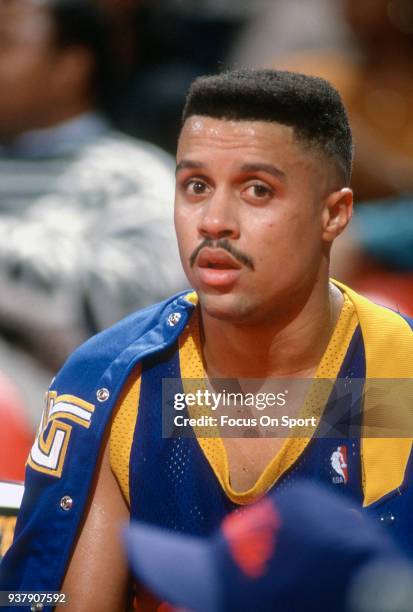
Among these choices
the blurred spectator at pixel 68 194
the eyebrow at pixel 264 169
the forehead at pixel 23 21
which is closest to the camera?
the eyebrow at pixel 264 169

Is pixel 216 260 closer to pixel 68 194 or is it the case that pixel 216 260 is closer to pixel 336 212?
pixel 336 212

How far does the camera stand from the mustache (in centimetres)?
177

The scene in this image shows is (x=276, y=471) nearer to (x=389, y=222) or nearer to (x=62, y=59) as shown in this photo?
(x=389, y=222)

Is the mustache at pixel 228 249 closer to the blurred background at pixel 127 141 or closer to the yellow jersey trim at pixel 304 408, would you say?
the yellow jersey trim at pixel 304 408

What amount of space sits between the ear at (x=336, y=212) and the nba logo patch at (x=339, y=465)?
31 centimetres

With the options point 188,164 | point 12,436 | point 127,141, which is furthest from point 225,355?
point 127,141

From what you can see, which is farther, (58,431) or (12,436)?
(12,436)

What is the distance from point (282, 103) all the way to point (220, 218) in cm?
18

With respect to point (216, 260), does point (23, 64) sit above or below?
above

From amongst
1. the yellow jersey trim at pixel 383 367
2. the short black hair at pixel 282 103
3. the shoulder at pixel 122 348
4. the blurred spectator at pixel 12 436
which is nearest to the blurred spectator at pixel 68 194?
the blurred spectator at pixel 12 436

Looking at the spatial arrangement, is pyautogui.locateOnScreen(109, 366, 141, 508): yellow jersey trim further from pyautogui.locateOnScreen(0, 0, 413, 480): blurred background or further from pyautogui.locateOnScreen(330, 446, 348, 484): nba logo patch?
pyautogui.locateOnScreen(0, 0, 413, 480): blurred background

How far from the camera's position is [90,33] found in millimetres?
3449

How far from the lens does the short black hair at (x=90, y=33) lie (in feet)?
11.1

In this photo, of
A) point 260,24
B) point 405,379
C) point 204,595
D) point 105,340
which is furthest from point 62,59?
point 204,595
